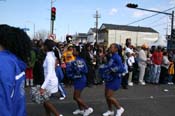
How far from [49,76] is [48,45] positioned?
687mm

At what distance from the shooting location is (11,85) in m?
2.53

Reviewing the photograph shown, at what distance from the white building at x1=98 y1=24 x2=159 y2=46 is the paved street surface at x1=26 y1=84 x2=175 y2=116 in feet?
261

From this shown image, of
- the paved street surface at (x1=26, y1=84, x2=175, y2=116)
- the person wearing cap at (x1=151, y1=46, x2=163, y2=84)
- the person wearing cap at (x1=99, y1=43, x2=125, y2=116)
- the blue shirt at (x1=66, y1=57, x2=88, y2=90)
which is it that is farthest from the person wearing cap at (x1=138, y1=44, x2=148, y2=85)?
the blue shirt at (x1=66, y1=57, x2=88, y2=90)

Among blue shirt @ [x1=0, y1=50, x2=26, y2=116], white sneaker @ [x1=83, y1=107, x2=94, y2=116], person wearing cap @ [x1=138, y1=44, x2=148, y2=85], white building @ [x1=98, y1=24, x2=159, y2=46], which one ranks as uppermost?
white building @ [x1=98, y1=24, x2=159, y2=46]

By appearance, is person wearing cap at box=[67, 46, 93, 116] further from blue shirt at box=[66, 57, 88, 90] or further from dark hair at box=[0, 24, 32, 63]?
dark hair at box=[0, 24, 32, 63]

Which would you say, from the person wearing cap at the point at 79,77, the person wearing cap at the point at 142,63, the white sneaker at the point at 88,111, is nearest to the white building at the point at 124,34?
the person wearing cap at the point at 142,63

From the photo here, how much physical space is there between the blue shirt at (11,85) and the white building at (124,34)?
89.3 m

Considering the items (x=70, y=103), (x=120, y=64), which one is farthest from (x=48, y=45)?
(x=70, y=103)

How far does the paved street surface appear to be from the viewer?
28.2 ft

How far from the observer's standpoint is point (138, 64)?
47.6ft

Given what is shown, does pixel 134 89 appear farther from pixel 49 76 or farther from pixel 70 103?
pixel 49 76

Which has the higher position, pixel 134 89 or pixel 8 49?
pixel 8 49

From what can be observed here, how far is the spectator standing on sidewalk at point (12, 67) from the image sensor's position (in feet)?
8.18

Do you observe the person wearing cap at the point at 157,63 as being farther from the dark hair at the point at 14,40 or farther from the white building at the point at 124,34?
the white building at the point at 124,34
